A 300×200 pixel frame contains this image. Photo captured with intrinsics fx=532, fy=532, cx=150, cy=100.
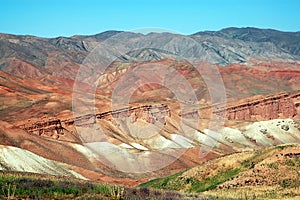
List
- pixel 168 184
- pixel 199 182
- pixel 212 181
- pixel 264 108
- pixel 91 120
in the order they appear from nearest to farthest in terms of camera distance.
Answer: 1. pixel 212 181
2. pixel 199 182
3. pixel 168 184
4. pixel 91 120
5. pixel 264 108

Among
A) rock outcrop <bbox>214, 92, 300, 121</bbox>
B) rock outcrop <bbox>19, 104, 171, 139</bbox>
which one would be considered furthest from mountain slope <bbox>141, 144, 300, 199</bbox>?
rock outcrop <bbox>214, 92, 300, 121</bbox>

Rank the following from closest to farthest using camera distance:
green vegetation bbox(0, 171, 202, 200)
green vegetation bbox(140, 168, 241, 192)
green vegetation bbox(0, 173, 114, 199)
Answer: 1. green vegetation bbox(0, 171, 202, 200)
2. green vegetation bbox(0, 173, 114, 199)
3. green vegetation bbox(140, 168, 241, 192)

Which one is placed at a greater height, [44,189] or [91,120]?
[44,189]

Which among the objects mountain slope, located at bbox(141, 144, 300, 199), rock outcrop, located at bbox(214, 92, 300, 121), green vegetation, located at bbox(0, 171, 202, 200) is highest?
green vegetation, located at bbox(0, 171, 202, 200)

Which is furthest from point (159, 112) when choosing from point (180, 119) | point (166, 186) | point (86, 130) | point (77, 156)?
point (166, 186)

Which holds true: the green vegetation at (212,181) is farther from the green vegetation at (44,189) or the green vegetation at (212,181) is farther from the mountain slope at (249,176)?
the green vegetation at (44,189)

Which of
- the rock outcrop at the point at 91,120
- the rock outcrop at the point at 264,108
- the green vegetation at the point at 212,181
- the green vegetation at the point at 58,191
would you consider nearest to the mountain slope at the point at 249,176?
the green vegetation at the point at 212,181

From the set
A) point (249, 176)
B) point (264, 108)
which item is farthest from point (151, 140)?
point (249, 176)

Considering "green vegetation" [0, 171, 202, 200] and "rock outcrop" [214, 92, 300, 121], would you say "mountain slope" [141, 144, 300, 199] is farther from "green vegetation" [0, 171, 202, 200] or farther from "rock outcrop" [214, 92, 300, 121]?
"rock outcrop" [214, 92, 300, 121]

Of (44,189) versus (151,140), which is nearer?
(44,189)

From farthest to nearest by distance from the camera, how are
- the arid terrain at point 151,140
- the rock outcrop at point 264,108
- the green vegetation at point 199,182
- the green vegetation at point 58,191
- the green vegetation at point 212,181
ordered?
the rock outcrop at point 264,108 → the arid terrain at point 151,140 → the green vegetation at point 199,182 → the green vegetation at point 212,181 → the green vegetation at point 58,191

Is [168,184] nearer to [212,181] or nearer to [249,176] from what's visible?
[212,181]
